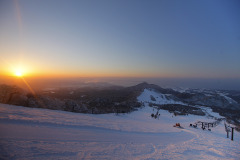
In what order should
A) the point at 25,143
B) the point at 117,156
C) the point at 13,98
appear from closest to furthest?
the point at 25,143 < the point at 117,156 < the point at 13,98

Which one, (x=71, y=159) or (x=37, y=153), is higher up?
(x=37, y=153)

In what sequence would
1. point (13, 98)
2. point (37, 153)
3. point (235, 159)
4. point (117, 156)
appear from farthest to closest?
point (13, 98), point (235, 159), point (117, 156), point (37, 153)

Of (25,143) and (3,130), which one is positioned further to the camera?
(3,130)

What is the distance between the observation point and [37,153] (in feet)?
13.7

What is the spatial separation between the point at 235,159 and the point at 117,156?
9.03 metres

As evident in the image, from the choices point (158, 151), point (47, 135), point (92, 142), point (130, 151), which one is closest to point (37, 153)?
point (47, 135)

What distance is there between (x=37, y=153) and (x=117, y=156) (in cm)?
328

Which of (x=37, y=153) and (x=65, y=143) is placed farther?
(x=65, y=143)

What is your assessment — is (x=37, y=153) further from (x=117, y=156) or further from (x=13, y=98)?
(x=13, y=98)

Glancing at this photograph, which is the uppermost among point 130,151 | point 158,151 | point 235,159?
point 130,151

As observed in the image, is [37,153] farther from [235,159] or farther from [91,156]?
[235,159]

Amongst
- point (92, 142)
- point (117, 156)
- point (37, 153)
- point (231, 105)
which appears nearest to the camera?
point (37, 153)

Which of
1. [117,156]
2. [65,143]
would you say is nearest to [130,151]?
[117,156]

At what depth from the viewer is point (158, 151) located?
643cm
